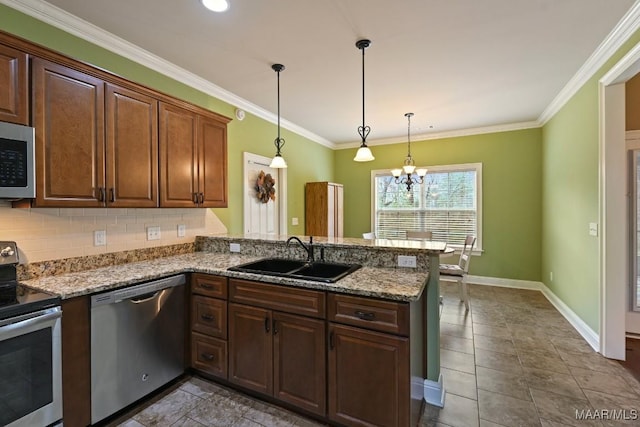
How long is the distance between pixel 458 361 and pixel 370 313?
1588mm

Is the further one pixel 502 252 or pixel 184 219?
pixel 502 252

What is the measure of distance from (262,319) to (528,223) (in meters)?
4.92

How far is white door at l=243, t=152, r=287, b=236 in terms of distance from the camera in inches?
158

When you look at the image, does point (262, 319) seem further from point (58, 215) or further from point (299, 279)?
point (58, 215)

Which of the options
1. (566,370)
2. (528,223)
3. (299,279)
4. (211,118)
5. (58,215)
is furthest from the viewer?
(528,223)

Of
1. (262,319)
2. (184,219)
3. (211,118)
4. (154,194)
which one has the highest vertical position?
(211,118)

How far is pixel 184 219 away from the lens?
306 centimetres

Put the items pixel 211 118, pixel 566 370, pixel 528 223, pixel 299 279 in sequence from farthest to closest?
1. pixel 528 223
2. pixel 211 118
3. pixel 566 370
4. pixel 299 279

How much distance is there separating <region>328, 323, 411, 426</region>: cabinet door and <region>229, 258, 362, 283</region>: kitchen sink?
465 mm

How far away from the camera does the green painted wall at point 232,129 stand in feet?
6.79

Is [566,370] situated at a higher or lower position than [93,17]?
lower

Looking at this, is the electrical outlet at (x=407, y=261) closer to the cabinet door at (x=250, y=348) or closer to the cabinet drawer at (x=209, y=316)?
the cabinet door at (x=250, y=348)

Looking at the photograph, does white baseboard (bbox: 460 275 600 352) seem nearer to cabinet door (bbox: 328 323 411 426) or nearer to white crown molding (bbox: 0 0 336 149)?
cabinet door (bbox: 328 323 411 426)

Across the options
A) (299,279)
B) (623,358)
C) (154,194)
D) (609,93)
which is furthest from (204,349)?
(609,93)
